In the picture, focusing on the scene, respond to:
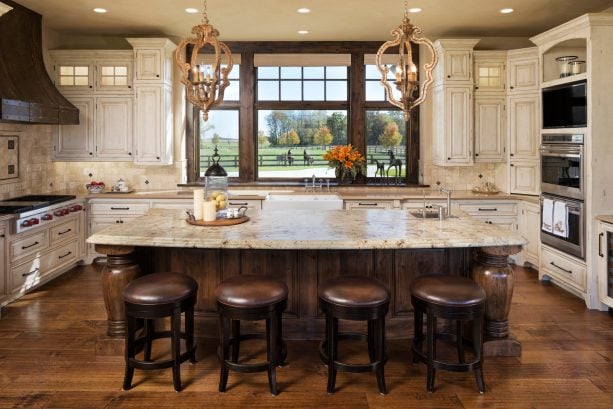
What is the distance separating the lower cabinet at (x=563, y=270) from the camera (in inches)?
190

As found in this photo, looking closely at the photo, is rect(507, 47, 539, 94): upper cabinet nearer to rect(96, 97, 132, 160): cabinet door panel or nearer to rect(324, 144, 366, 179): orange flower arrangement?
rect(324, 144, 366, 179): orange flower arrangement

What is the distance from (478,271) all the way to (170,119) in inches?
182

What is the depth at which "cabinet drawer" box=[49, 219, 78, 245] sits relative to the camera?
219 inches

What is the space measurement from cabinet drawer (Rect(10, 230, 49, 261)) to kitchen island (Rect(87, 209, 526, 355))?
5.74 feet

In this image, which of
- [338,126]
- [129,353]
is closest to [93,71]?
[338,126]

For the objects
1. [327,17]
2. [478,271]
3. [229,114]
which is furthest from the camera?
[229,114]

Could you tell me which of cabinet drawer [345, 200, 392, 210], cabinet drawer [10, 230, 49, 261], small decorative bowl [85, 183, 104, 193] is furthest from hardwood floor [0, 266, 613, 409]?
small decorative bowl [85, 183, 104, 193]

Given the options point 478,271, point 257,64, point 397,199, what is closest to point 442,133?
point 397,199

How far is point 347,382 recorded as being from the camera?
3.18m

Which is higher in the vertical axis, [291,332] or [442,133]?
[442,133]

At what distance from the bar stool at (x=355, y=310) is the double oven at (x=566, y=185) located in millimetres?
2719

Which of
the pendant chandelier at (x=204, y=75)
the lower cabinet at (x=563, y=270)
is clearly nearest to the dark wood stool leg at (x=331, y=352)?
the pendant chandelier at (x=204, y=75)

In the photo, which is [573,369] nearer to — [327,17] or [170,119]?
[327,17]

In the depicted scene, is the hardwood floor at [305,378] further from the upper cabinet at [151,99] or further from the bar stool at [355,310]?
the upper cabinet at [151,99]
